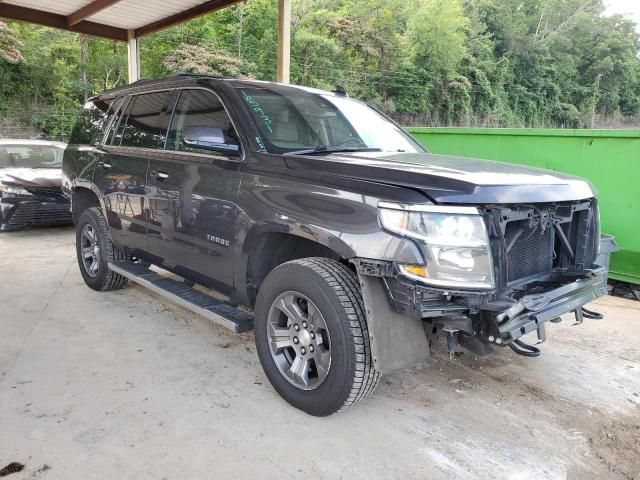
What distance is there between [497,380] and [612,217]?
9.77ft

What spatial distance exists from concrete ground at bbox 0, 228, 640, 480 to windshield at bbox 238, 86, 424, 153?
1566 mm

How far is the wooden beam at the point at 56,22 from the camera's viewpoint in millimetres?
9594

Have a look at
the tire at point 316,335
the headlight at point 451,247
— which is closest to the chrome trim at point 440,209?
the headlight at point 451,247

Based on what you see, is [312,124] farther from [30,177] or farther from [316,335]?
[30,177]

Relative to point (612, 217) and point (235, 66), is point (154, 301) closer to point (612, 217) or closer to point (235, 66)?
point (612, 217)

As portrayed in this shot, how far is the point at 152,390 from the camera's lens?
319 centimetres

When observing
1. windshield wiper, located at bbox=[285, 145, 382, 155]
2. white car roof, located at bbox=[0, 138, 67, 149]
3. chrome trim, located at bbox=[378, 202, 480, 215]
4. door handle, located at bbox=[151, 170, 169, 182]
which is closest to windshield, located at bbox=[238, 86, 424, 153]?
windshield wiper, located at bbox=[285, 145, 382, 155]

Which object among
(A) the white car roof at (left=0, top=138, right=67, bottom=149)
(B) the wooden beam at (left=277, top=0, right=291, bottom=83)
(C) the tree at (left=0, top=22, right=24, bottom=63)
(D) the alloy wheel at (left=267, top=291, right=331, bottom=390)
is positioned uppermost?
(C) the tree at (left=0, top=22, right=24, bottom=63)

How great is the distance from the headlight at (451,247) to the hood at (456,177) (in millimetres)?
77

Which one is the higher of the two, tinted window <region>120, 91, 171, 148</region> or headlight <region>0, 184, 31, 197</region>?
tinted window <region>120, 91, 171, 148</region>

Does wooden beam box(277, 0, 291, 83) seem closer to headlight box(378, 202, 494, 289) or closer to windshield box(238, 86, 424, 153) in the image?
windshield box(238, 86, 424, 153)

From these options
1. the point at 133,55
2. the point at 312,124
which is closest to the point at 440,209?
the point at 312,124

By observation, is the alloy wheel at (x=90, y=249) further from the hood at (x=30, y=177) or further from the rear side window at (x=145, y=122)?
the hood at (x=30, y=177)

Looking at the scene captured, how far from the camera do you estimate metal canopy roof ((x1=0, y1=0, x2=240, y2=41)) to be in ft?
29.8
